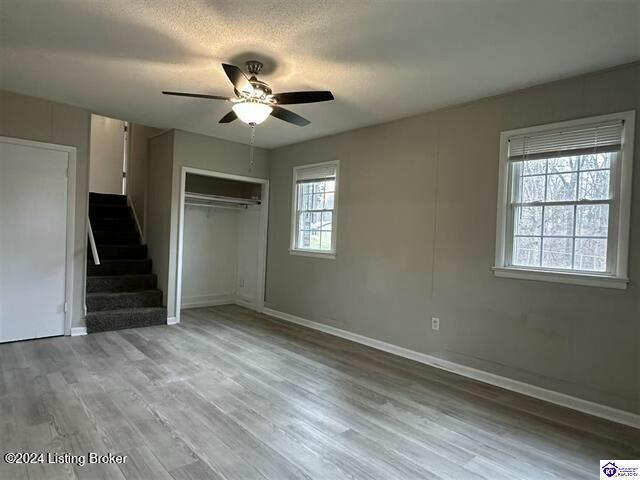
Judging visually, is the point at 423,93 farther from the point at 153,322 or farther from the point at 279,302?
the point at 153,322

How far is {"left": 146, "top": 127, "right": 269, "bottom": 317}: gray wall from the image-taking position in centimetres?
508

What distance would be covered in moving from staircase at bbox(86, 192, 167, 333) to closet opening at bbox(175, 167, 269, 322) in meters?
0.68

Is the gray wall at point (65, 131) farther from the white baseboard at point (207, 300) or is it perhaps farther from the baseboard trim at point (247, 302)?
the baseboard trim at point (247, 302)

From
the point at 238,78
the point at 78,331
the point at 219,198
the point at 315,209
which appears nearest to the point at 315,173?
the point at 315,209

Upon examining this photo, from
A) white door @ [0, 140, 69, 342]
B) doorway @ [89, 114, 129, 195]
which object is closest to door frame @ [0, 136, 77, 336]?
white door @ [0, 140, 69, 342]

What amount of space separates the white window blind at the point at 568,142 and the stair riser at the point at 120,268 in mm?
4957

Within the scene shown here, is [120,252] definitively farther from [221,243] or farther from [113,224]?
[221,243]

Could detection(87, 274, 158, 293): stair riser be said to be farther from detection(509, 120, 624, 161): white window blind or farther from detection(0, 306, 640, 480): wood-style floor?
detection(509, 120, 624, 161): white window blind

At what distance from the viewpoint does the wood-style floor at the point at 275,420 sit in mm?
2107

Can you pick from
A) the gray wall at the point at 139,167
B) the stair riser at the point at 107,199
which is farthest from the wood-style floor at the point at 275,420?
the stair riser at the point at 107,199

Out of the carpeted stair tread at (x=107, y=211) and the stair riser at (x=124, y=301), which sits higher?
the carpeted stair tread at (x=107, y=211)

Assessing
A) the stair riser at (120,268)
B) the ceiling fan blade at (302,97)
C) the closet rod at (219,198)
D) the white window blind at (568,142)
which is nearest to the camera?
the ceiling fan blade at (302,97)

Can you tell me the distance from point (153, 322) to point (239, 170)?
8.10 ft

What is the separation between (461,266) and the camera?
3666 millimetres
